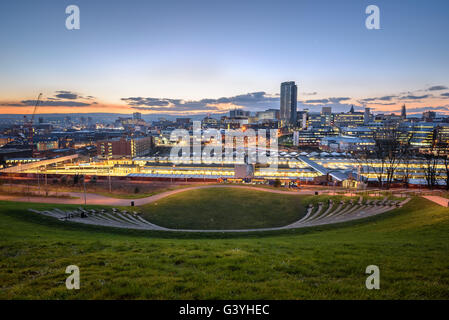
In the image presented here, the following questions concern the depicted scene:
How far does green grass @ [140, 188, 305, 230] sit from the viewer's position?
1093 inches

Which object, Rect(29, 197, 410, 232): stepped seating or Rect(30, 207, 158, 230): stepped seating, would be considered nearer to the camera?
Rect(30, 207, 158, 230): stepped seating

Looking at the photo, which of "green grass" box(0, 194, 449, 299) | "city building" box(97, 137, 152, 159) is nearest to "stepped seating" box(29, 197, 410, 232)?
"green grass" box(0, 194, 449, 299)

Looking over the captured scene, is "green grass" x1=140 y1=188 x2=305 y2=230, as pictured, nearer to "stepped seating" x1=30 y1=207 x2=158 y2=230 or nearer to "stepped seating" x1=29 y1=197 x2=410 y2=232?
"stepped seating" x1=29 y1=197 x2=410 y2=232

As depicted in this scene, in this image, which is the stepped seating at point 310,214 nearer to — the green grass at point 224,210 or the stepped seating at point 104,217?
the stepped seating at point 104,217

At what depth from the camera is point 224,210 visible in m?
31.1

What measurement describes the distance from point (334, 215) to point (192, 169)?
146 ft

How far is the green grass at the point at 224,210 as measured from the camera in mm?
27766

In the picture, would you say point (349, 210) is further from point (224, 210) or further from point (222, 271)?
point (222, 271)

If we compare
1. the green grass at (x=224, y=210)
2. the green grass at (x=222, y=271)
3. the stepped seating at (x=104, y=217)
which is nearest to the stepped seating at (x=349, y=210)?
the green grass at (x=224, y=210)
